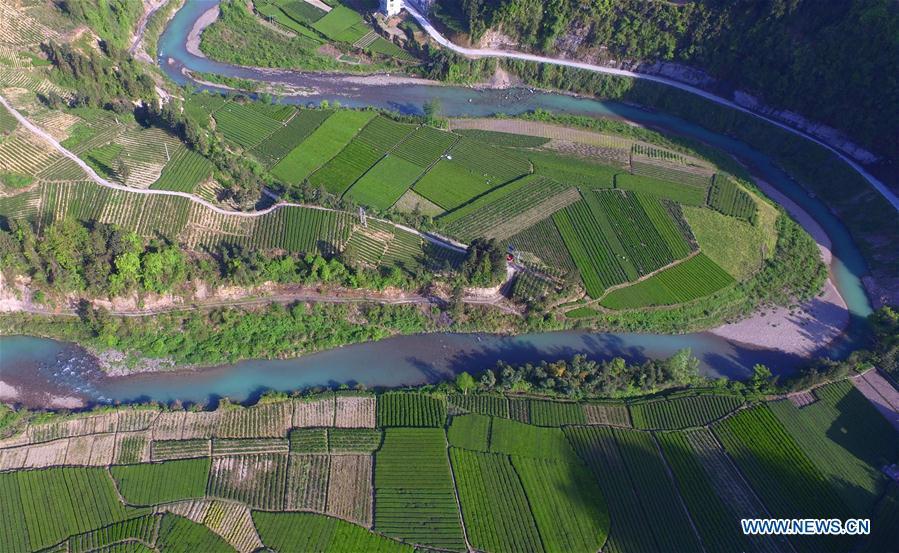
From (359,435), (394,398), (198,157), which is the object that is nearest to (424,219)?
(394,398)

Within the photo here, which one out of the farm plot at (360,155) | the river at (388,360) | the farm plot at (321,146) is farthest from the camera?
the farm plot at (321,146)

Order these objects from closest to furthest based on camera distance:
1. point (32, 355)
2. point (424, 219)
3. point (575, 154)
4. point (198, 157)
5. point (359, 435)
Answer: point (359, 435) → point (32, 355) → point (424, 219) → point (198, 157) → point (575, 154)

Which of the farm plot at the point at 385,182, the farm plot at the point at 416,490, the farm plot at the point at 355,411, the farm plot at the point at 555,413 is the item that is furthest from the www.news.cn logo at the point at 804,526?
the farm plot at the point at 385,182

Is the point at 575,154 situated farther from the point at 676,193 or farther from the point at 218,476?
the point at 218,476

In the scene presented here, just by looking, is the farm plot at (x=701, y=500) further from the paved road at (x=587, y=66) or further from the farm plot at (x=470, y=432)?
the paved road at (x=587, y=66)

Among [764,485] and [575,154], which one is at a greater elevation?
[575,154]

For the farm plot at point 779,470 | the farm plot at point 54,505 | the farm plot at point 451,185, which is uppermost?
the farm plot at point 451,185
